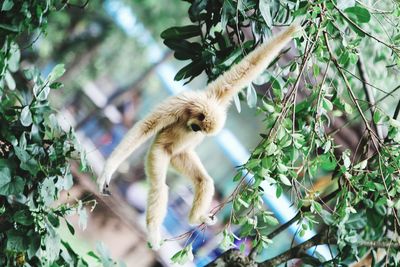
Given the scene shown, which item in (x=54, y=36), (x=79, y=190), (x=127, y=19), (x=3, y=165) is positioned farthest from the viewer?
(x=54, y=36)

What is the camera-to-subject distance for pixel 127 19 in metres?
3.29

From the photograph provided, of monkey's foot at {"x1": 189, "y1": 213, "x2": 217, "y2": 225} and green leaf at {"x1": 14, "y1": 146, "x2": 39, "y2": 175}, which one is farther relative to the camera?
green leaf at {"x1": 14, "y1": 146, "x2": 39, "y2": 175}

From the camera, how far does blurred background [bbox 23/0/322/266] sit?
2383mm

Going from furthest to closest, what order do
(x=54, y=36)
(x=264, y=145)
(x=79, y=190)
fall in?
(x=54, y=36), (x=79, y=190), (x=264, y=145)

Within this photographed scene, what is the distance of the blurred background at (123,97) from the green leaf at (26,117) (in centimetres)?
82

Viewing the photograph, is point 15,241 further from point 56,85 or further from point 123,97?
point 123,97

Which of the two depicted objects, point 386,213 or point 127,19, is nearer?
point 386,213

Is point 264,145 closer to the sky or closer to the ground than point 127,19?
closer to the ground

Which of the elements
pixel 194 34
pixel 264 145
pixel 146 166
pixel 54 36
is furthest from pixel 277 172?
pixel 54 36

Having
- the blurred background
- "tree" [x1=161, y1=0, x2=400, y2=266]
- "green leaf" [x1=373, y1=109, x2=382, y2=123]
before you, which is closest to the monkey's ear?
"tree" [x1=161, y1=0, x2=400, y2=266]

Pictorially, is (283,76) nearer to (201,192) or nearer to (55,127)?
(201,192)

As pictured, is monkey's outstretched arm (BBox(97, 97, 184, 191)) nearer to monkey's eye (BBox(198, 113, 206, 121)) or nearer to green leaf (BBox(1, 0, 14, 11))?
monkey's eye (BBox(198, 113, 206, 121))

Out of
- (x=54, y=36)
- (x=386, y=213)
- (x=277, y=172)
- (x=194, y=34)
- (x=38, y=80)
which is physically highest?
(x=54, y=36)

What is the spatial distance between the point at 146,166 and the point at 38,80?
386 mm
